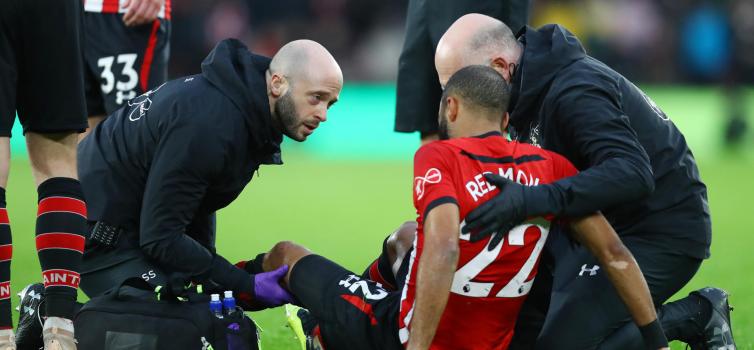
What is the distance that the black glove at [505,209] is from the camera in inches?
156

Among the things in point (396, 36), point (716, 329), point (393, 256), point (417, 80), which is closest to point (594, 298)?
point (716, 329)

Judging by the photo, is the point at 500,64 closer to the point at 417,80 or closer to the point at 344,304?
the point at 344,304

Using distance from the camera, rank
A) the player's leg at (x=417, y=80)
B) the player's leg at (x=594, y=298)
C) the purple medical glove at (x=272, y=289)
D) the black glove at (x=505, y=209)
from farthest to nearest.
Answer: the player's leg at (x=417, y=80), the purple medical glove at (x=272, y=289), the player's leg at (x=594, y=298), the black glove at (x=505, y=209)

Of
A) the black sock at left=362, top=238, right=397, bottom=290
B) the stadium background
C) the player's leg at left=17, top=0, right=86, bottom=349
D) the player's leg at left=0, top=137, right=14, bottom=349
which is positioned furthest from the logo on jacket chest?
the stadium background

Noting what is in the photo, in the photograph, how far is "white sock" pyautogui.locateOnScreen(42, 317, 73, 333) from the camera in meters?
4.19

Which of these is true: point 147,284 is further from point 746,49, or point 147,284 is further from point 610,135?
point 746,49

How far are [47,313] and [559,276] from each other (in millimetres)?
1871

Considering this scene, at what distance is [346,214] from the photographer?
9.95 meters

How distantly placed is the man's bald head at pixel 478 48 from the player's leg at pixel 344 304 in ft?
2.87

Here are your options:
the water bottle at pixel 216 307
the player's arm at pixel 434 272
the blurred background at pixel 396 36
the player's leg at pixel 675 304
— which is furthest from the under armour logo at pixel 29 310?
the blurred background at pixel 396 36

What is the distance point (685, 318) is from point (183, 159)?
2.06m

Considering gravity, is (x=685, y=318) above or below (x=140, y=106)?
below

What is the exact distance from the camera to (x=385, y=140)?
51.8 feet

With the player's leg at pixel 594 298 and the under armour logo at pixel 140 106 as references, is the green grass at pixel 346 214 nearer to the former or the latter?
the player's leg at pixel 594 298
